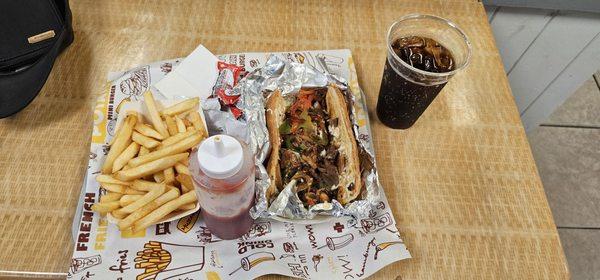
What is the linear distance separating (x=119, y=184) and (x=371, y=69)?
1.05 meters

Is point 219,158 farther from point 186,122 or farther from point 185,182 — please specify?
point 186,122

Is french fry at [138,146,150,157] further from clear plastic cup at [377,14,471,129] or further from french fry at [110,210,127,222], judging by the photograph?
clear plastic cup at [377,14,471,129]

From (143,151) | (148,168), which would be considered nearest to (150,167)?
(148,168)

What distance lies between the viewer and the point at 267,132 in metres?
1.38

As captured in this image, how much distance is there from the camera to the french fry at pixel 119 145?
1.30 meters

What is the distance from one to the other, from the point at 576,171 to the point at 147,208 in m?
2.86

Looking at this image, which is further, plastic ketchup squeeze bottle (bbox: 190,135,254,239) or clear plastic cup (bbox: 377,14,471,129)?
clear plastic cup (bbox: 377,14,471,129)

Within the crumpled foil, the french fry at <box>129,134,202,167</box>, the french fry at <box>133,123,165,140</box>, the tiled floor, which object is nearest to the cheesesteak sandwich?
the crumpled foil

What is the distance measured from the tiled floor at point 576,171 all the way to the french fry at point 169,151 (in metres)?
2.38

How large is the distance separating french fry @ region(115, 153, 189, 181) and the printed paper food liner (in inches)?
6.4

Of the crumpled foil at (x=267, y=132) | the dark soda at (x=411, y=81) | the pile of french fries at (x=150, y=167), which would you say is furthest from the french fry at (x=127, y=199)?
the dark soda at (x=411, y=81)

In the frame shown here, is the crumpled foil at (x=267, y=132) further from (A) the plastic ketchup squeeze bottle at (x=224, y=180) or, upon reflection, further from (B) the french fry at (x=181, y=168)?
(B) the french fry at (x=181, y=168)

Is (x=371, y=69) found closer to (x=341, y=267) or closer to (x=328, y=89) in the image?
(x=328, y=89)

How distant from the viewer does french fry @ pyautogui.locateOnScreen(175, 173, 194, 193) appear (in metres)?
1.27
